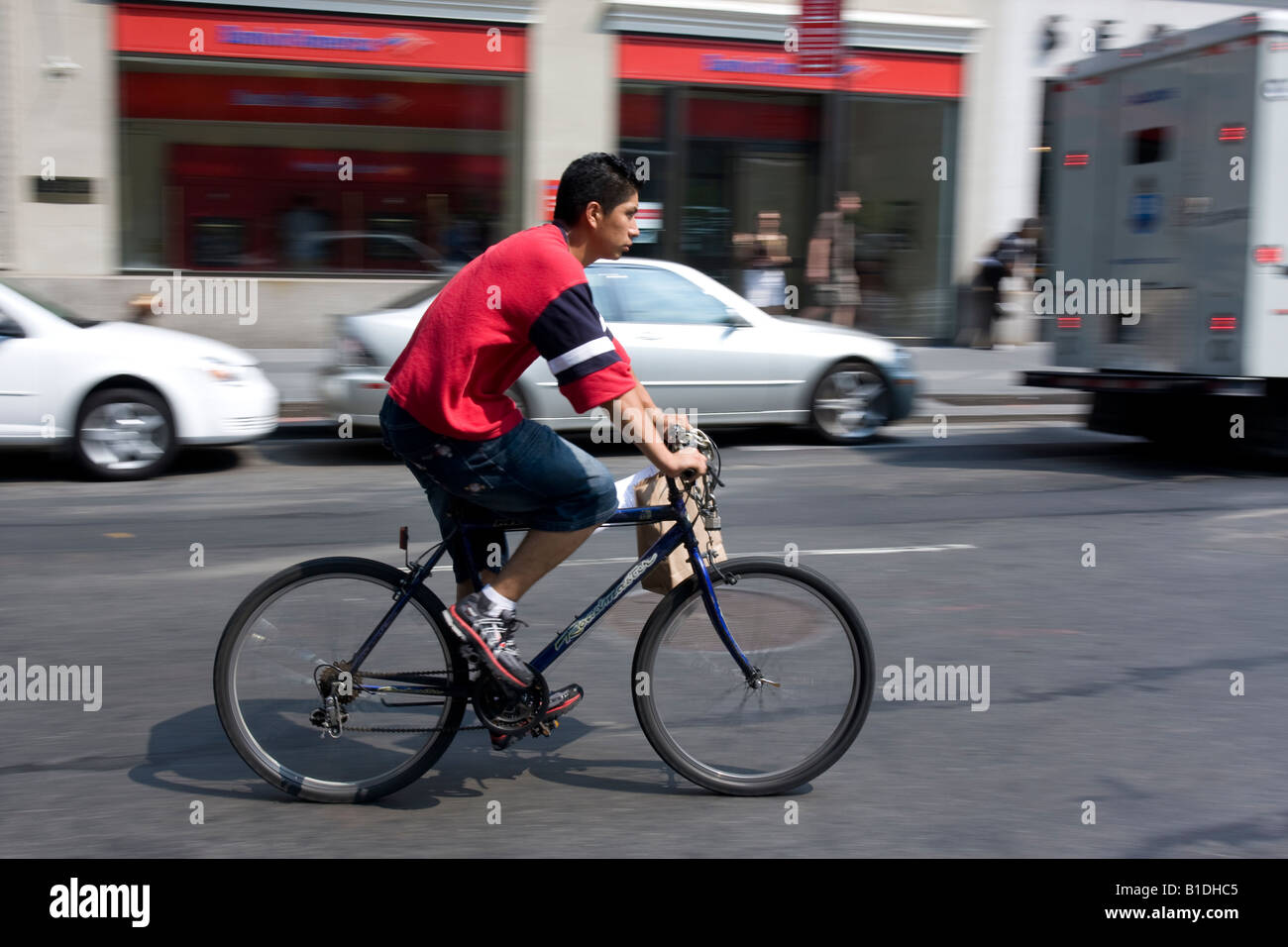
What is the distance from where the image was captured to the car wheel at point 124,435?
921 cm

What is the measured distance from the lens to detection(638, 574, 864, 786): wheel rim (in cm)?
393

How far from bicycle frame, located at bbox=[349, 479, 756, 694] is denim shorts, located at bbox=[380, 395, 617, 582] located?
0.08 metres

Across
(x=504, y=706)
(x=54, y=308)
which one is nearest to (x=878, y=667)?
(x=504, y=706)

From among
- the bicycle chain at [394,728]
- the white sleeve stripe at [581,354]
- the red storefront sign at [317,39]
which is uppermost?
the red storefront sign at [317,39]

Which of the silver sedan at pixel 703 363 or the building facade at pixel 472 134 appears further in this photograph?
the building facade at pixel 472 134

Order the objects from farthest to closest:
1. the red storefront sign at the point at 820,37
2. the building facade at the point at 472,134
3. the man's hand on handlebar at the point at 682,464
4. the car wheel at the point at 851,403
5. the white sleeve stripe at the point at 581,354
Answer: the building facade at the point at 472,134
the red storefront sign at the point at 820,37
the car wheel at the point at 851,403
the man's hand on handlebar at the point at 682,464
the white sleeve stripe at the point at 581,354

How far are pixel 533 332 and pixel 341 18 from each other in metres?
14.2

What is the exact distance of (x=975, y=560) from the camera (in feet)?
23.4

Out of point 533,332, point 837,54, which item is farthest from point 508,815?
point 837,54

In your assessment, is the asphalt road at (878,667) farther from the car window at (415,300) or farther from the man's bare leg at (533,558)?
the car window at (415,300)

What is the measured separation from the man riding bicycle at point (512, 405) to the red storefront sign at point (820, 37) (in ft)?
34.6

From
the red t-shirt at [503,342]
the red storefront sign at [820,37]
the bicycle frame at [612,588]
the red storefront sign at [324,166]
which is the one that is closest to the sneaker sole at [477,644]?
the bicycle frame at [612,588]

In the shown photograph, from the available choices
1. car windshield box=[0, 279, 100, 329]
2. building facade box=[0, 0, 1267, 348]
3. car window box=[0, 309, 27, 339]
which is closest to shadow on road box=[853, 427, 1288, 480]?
building facade box=[0, 0, 1267, 348]

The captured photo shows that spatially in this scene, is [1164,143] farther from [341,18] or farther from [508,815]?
[341,18]
